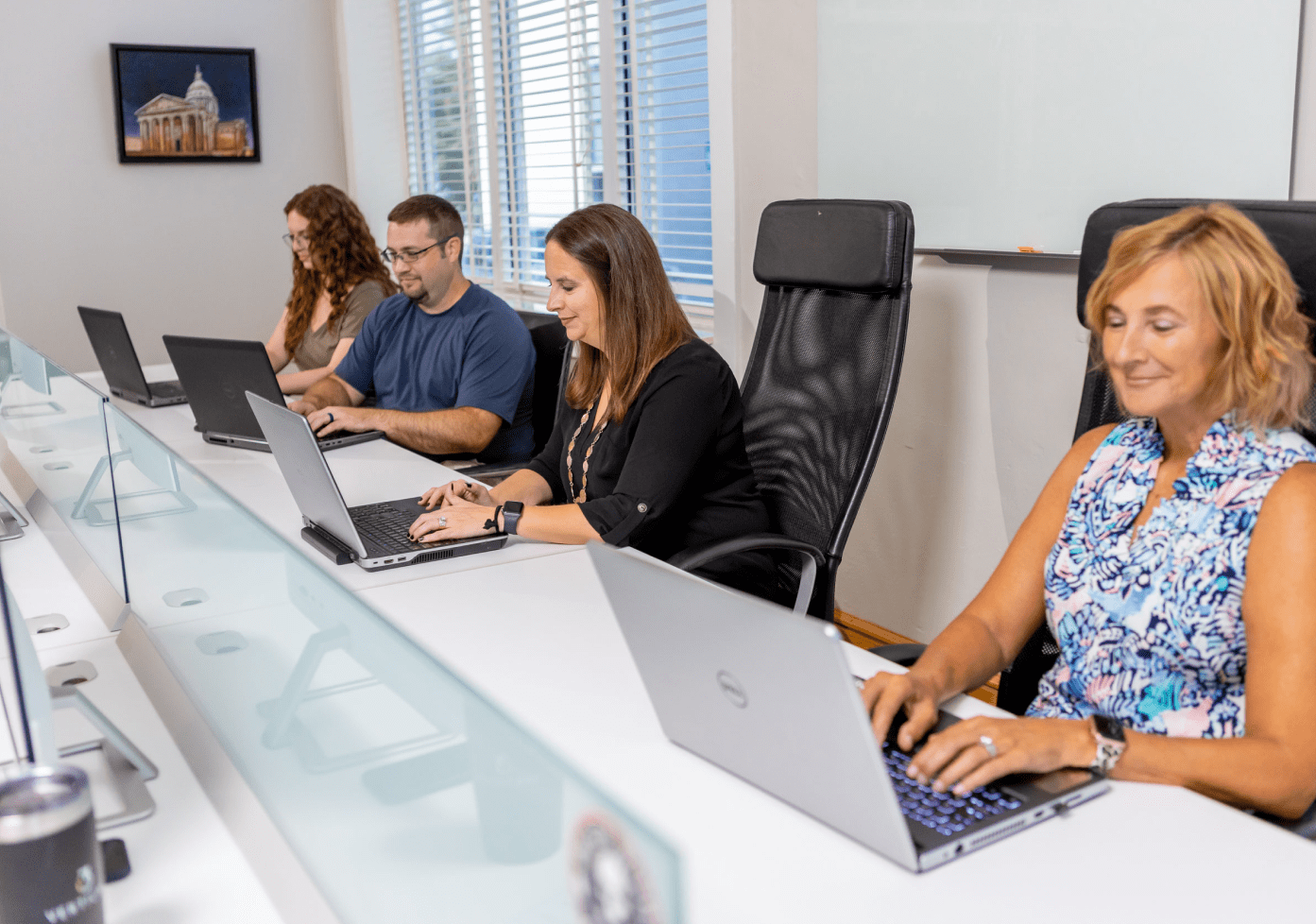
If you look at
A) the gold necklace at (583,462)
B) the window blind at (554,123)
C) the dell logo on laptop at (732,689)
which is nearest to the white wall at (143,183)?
the window blind at (554,123)

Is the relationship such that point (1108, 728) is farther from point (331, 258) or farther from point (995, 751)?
point (331, 258)

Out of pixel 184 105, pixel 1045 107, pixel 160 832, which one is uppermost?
pixel 184 105

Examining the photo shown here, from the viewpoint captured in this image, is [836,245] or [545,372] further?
[545,372]

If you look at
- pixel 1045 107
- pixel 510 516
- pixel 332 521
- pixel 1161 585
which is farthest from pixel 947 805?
pixel 1045 107

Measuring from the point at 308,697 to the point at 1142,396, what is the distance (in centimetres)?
90

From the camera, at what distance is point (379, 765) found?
81cm

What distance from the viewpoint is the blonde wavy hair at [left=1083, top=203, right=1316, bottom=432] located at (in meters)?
1.19

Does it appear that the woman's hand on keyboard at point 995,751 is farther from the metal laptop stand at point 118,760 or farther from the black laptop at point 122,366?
the black laptop at point 122,366

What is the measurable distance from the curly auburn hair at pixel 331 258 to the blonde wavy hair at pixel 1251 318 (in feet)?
8.59

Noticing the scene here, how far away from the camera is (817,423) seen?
2105 millimetres

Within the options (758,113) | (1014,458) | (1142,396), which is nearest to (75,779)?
(1142,396)

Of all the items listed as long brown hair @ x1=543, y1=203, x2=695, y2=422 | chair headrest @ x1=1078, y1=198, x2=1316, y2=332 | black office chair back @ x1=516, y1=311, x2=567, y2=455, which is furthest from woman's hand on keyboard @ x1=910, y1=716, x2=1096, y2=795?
black office chair back @ x1=516, y1=311, x2=567, y2=455

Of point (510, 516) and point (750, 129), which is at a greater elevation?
point (750, 129)

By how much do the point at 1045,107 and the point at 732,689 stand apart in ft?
5.54
